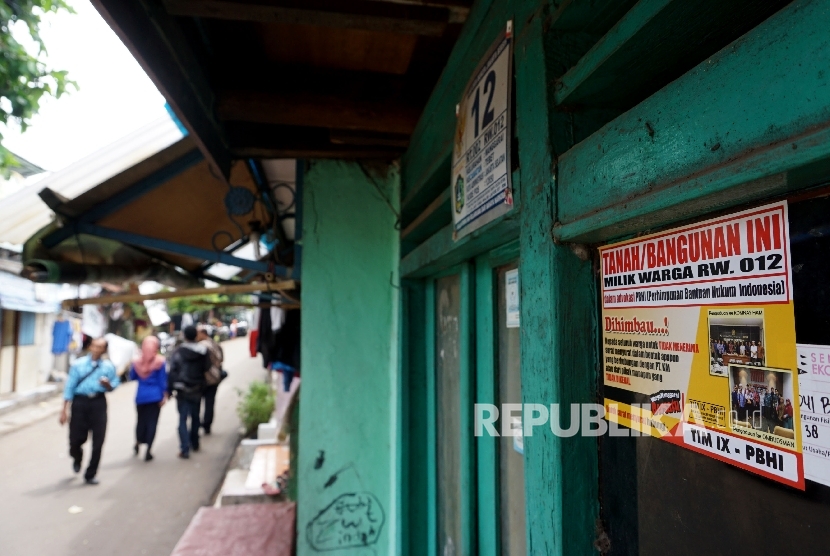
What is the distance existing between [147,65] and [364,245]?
166 centimetres

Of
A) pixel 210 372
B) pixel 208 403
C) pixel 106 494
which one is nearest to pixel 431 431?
pixel 106 494

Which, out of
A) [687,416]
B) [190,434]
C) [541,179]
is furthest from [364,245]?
[190,434]

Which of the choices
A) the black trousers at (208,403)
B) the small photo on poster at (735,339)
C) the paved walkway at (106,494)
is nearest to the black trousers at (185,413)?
the paved walkway at (106,494)

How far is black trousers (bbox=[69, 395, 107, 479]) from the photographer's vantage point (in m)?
6.14

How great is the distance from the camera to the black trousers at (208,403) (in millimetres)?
8078

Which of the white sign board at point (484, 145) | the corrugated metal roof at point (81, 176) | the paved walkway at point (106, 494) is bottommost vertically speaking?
the paved walkway at point (106, 494)

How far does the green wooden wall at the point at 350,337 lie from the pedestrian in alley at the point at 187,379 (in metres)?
5.27

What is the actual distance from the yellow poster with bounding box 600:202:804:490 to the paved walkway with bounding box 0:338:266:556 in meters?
5.27

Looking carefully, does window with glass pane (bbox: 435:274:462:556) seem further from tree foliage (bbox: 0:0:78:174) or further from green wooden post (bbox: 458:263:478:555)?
tree foliage (bbox: 0:0:78:174)

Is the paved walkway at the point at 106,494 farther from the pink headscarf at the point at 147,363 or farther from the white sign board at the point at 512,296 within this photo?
the white sign board at the point at 512,296

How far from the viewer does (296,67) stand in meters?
2.36

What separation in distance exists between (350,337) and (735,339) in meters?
2.47

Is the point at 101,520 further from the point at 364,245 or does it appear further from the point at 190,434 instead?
the point at 364,245

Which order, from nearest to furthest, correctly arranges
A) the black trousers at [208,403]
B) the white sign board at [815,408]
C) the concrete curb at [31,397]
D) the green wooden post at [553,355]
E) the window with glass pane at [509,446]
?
the white sign board at [815,408], the green wooden post at [553,355], the window with glass pane at [509,446], the black trousers at [208,403], the concrete curb at [31,397]
